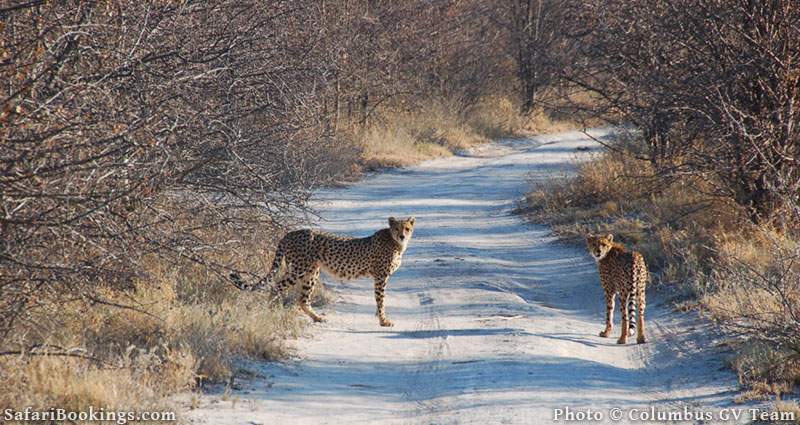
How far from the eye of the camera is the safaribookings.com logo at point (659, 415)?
21.2 feet

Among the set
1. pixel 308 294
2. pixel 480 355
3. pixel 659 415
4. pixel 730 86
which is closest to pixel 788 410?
pixel 659 415

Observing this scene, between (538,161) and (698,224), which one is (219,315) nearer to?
(698,224)

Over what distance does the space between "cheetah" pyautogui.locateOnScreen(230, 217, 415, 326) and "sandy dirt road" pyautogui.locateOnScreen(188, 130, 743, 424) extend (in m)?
0.36

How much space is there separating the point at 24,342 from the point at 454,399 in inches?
111

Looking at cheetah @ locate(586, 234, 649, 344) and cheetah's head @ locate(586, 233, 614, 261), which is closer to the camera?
cheetah @ locate(586, 234, 649, 344)

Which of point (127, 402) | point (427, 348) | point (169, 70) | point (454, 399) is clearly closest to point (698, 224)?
point (427, 348)

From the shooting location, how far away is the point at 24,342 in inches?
249

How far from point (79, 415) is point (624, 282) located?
5.00 m

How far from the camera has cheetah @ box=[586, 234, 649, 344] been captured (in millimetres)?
8781

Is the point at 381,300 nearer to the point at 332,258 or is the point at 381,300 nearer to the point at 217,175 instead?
the point at 332,258

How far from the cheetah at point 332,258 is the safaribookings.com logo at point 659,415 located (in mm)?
2977

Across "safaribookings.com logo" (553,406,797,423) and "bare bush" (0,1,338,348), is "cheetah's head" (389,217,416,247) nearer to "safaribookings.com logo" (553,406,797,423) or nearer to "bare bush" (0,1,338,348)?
"bare bush" (0,1,338,348)

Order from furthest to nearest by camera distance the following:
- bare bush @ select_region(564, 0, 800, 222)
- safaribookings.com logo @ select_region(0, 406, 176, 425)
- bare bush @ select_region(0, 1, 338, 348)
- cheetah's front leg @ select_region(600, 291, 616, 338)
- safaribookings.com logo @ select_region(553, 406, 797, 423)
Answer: bare bush @ select_region(564, 0, 800, 222) → cheetah's front leg @ select_region(600, 291, 616, 338) → safaribookings.com logo @ select_region(553, 406, 797, 423) → bare bush @ select_region(0, 1, 338, 348) → safaribookings.com logo @ select_region(0, 406, 176, 425)

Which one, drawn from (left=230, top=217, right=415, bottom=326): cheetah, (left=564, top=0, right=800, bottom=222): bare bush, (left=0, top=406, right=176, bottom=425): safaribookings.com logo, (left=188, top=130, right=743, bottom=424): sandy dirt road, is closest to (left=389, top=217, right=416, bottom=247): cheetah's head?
(left=230, top=217, right=415, bottom=326): cheetah
